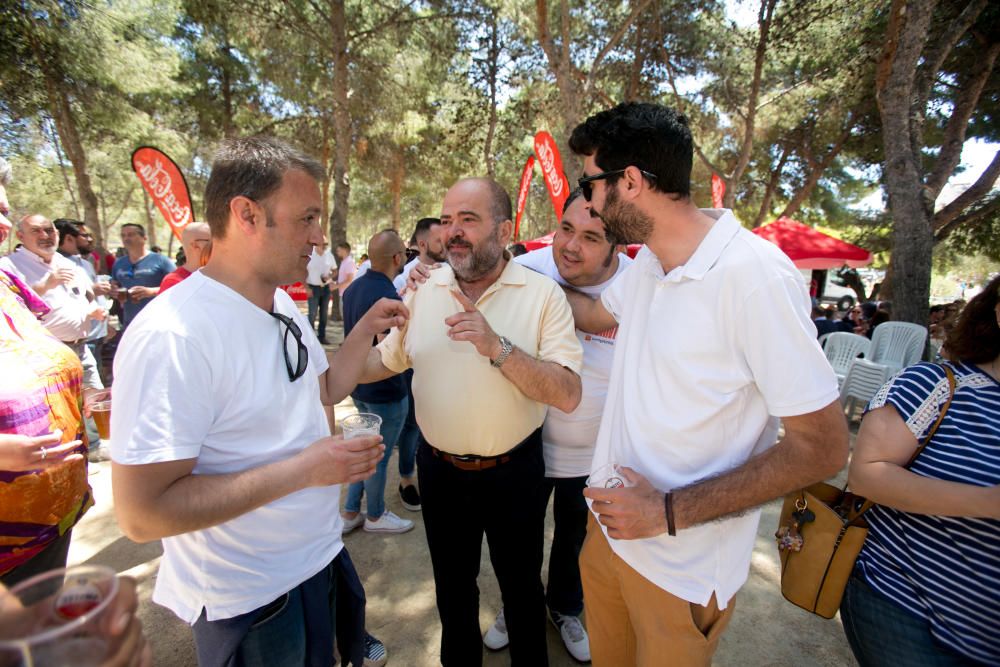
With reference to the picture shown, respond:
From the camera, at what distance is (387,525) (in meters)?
3.62

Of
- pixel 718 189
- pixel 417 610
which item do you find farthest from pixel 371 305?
pixel 718 189

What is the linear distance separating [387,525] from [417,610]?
85 centimetres

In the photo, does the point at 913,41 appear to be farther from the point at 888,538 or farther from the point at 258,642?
the point at 258,642

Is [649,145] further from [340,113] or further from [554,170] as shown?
[340,113]

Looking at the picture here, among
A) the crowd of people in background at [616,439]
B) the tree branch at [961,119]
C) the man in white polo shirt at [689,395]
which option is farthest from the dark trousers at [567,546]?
the tree branch at [961,119]

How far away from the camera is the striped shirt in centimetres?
131

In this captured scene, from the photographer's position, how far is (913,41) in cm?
602

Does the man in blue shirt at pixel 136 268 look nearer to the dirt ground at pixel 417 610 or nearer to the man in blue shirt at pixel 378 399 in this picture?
the dirt ground at pixel 417 610

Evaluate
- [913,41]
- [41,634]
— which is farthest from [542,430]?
[913,41]

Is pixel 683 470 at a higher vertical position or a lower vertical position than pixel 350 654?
higher

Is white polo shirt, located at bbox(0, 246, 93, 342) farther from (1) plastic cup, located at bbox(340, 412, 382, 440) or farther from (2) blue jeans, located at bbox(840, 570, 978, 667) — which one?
(2) blue jeans, located at bbox(840, 570, 978, 667)

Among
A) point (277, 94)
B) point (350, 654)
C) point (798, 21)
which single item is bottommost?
point (350, 654)

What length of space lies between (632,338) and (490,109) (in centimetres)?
1657

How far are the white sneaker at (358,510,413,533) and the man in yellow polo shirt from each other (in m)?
1.52
